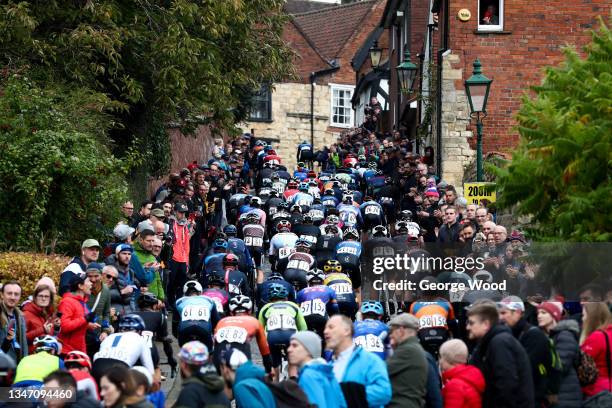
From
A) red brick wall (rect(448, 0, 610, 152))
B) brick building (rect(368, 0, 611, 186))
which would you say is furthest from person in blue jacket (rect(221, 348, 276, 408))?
red brick wall (rect(448, 0, 610, 152))

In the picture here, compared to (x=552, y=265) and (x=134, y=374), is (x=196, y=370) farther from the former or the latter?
(x=552, y=265)

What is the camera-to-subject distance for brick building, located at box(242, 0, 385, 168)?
7075 centimetres

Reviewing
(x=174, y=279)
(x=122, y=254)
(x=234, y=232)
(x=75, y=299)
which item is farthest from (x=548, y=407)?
(x=234, y=232)

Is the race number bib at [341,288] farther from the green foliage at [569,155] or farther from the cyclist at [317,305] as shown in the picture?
the green foliage at [569,155]

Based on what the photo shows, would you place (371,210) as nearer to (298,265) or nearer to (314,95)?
(298,265)

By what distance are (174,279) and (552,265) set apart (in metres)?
9.57

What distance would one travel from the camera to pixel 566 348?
13.0 m

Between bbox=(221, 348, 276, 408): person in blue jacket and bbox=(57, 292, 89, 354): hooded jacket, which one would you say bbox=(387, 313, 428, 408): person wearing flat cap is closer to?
bbox=(221, 348, 276, 408): person in blue jacket

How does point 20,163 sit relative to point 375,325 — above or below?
above

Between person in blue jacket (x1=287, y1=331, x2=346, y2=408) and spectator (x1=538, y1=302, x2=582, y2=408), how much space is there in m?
2.30

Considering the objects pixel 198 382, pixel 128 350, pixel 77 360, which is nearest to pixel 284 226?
pixel 128 350

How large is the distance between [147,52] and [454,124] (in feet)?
27.3

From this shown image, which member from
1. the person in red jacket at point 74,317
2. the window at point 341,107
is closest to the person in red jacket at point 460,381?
the person in red jacket at point 74,317

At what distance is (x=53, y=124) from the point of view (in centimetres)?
2417
